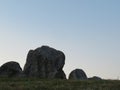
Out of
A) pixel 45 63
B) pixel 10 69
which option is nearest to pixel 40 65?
pixel 45 63

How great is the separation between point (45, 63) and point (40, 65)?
3.91 feet

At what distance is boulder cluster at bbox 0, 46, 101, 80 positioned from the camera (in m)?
64.1

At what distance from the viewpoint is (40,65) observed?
65.2 m

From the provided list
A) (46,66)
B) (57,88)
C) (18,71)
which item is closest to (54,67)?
(46,66)

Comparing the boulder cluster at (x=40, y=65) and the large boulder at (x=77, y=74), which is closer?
the boulder cluster at (x=40, y=65)

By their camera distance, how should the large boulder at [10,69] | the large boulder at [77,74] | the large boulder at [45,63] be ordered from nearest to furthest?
1. the large boulder at [45,63]
2. the large boulder at [10,69]
3. the large boulder at [77,74]

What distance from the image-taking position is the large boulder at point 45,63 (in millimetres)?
64062

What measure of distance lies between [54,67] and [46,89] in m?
37.9

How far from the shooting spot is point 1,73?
A: 64625 mm

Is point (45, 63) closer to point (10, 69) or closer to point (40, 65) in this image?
point (40, 65)

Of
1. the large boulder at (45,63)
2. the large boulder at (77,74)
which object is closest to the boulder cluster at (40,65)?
the large boulder at (45,63)

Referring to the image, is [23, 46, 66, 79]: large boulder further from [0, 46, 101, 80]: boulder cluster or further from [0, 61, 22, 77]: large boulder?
[0, 61, 22, 77]: large boulder

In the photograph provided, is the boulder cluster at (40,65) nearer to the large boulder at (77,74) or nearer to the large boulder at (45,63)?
the large boulder at (45,63)

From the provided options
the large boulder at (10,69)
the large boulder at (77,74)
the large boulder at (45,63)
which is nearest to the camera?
the large boulder at (45,63)
